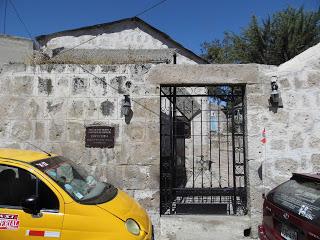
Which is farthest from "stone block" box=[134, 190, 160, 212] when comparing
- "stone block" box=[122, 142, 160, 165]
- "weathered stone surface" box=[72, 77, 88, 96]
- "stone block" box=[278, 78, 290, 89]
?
"stone block" box=[278, 78, 290, 89]

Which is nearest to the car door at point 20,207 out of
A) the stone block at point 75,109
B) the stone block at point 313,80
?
the stone block at point 75,109

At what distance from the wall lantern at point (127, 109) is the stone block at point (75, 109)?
75 centimetres

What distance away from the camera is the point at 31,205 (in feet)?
14.1

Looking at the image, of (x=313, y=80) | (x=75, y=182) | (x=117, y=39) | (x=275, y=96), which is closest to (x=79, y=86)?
(x=75, y=182)

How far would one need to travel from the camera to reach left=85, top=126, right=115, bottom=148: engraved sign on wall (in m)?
7.46

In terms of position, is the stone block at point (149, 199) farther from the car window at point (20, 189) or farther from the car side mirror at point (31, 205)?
the car side mirror at point (31, 205)

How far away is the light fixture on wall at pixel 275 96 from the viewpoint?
726cm

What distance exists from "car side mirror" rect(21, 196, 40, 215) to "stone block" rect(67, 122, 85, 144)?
320cm

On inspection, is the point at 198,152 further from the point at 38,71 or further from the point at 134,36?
the point at 134,36

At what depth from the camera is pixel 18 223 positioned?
14.2 ft

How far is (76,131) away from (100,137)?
459 mm

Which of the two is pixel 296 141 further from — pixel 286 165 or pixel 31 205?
pixel 31 205

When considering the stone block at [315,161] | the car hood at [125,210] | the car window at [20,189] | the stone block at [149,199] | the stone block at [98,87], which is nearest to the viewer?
the car window at [20,189]

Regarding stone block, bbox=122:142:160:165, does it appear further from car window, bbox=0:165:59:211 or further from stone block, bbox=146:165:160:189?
car window, bbox=0:165:59:211
